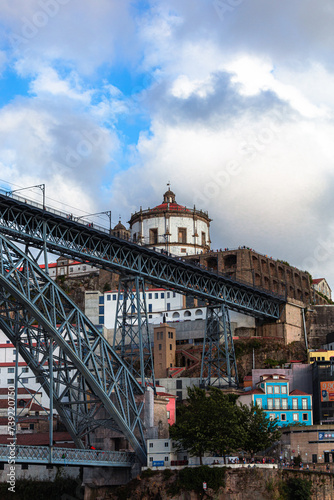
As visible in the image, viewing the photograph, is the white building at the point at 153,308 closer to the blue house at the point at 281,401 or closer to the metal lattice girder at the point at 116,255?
the metal lattice girder at the point at 116,255

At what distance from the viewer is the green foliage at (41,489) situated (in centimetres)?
6612

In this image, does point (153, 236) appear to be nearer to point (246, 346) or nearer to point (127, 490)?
point (246, 346)

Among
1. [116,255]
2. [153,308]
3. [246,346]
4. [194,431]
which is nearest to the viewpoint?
[194,431]

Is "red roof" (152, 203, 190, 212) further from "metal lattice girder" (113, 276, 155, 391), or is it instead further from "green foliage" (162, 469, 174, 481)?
"green foliage" (162, 469, 174, 481)

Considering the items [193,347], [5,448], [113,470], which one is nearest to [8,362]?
[193,347]

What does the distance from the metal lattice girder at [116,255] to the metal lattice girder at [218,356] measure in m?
2.10

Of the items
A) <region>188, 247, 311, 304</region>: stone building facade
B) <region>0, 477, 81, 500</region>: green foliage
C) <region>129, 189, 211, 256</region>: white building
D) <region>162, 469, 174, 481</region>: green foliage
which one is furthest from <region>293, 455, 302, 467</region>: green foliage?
<region>129, 189, 211, 256</region>: white building

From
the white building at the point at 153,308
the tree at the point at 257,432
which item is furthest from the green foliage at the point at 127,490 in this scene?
the white building at the point at 153,308

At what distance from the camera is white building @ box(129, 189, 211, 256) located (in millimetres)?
120812

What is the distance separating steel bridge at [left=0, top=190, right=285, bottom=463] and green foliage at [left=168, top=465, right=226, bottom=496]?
4.26 meters

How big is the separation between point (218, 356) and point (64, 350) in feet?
97.5

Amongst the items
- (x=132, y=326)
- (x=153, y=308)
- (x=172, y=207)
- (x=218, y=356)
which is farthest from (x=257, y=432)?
(x=172, y=207)

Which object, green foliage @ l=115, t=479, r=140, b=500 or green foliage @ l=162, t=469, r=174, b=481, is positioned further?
green foliage @ l=162, t=469, r=174, b=481

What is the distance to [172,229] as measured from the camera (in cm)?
12175
